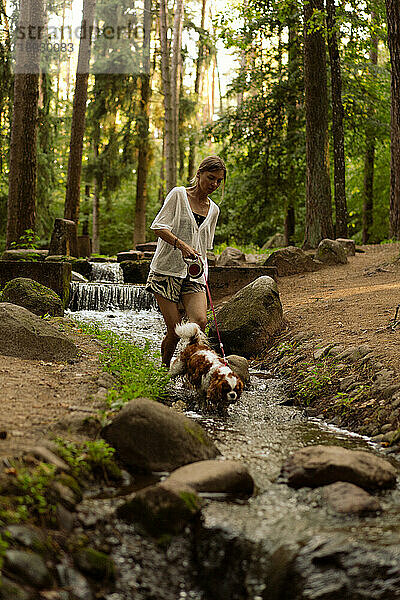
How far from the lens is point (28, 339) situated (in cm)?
668

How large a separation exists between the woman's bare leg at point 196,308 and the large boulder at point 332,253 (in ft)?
29.3

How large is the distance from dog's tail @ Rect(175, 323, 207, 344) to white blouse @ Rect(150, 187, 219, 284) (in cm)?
55

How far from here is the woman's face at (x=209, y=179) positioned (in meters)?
5.73

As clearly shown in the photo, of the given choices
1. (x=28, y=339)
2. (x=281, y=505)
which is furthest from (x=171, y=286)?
(x=281, y=505)

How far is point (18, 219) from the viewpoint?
14641mm

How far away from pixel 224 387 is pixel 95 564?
8.17 ft

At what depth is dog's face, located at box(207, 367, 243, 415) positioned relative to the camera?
17.2 feet

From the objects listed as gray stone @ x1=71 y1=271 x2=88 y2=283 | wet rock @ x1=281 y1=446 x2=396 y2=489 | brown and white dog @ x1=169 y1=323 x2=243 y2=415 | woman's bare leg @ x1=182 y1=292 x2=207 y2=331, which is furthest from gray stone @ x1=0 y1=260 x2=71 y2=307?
wet rock @ x1=281 y1=446 x2=396 y2=489

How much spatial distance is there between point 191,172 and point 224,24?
43.7ft

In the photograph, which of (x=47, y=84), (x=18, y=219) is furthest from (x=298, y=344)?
(x=47, y=84)

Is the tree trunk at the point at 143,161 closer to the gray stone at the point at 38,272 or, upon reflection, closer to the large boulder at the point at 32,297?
the gray stone at the point at 38,272

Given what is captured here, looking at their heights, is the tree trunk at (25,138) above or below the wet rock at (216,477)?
above

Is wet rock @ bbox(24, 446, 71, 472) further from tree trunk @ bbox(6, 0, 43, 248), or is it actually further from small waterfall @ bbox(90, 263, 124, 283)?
tree trunk @ bbox(6, 0, 43, 248)

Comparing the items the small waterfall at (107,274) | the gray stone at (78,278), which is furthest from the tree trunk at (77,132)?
the gray stone at (78,278)
